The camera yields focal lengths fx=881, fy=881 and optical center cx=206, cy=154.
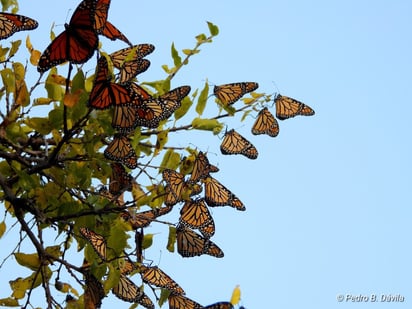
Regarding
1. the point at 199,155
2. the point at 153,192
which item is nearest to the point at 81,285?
the point at 153,192

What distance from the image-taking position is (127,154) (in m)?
3.67

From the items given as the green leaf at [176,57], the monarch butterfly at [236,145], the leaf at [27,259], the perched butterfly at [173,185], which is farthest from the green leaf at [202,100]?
the leaf at [27,259]

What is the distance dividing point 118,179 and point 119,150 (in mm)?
307

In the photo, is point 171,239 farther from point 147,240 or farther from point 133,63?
point 133,63

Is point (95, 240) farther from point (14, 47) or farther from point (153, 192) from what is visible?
point (14, 47)

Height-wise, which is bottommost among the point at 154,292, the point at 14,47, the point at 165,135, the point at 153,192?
the point at 154,292

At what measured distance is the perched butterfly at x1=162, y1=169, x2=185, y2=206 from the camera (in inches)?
145

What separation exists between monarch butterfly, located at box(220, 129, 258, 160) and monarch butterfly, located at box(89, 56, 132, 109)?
126cm

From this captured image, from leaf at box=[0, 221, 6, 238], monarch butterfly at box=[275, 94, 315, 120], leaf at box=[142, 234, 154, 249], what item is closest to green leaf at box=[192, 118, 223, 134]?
leaf at box=[142, 234, 154, 249]

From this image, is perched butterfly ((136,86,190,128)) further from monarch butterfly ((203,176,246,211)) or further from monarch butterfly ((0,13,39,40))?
monarch butterfly ((0,13,39,40))

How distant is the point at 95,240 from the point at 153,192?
1.03 ft

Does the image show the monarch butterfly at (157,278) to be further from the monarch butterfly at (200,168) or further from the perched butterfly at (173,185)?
the monarch butterfly at (200,168)

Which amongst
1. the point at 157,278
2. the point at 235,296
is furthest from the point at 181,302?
the point at 235,296

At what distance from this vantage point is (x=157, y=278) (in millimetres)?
3883
